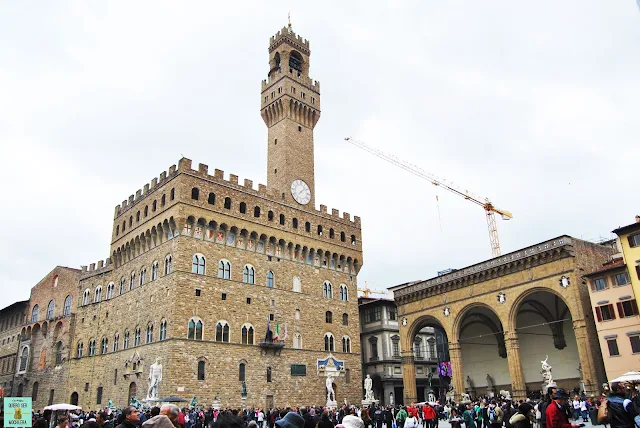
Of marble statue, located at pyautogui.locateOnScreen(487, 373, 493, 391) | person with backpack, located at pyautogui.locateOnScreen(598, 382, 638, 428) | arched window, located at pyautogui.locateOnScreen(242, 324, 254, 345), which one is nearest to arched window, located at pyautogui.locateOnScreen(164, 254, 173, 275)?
arched window, located at pyautogui.locateOnScreen(242, 324, 254, 345)

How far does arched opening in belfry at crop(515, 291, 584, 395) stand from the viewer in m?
37.6

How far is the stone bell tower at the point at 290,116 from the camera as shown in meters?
44.6

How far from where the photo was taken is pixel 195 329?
34438 millimetres

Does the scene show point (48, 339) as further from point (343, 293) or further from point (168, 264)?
point (343, 293)

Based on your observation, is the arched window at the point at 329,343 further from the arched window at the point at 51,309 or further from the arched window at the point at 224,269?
the arched window at the point at 51,309

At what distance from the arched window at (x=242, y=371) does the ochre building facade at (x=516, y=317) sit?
1353 cm

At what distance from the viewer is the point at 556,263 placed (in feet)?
108

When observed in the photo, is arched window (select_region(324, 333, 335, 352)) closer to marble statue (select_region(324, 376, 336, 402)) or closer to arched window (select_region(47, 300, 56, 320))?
marble statue (select_region(324, 376, 336, 402))

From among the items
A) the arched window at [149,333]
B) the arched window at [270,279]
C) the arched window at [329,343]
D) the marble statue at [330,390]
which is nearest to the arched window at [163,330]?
the arched window at [149,333]

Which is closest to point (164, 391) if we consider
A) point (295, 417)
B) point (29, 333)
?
point (29, 333)

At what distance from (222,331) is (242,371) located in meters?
3.12

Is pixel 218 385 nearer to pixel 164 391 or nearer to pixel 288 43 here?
pixel 164 391

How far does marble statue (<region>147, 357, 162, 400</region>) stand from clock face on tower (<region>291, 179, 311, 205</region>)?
17827mm

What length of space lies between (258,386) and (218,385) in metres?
3.31
